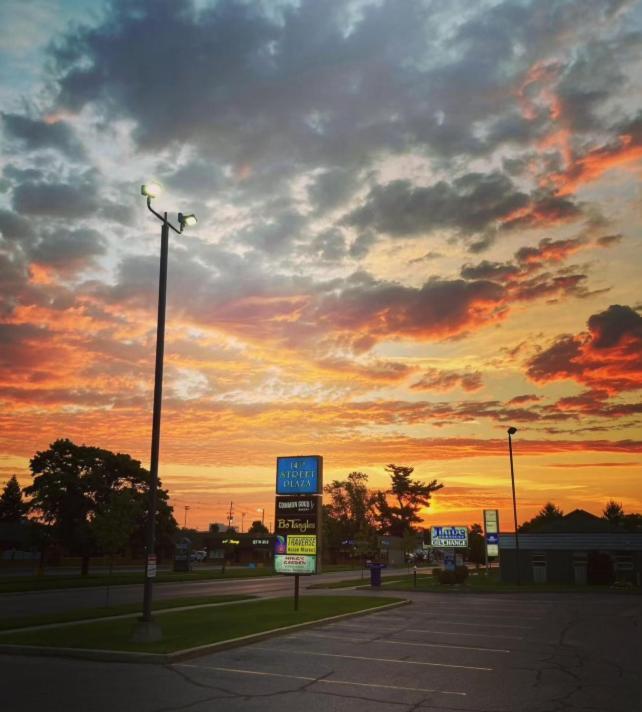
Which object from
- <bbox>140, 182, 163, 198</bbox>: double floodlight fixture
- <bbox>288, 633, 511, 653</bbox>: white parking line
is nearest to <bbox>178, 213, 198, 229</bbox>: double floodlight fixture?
<bbox>140, 182, 163, 198</bbox>: double floodlight fixture

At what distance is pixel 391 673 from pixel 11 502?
5805 inches

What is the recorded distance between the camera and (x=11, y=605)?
88.3ft

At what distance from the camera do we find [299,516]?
82.1 feet

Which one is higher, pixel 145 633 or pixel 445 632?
pixel 145 633

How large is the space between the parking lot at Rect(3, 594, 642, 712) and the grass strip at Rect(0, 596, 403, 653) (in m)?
0.92

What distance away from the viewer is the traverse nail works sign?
2459 centimetres

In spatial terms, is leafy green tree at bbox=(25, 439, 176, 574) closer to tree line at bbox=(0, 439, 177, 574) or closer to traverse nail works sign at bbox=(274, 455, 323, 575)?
tree line at bbox=(0, 439, 177, 574)

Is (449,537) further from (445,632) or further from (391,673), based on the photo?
(391,673)

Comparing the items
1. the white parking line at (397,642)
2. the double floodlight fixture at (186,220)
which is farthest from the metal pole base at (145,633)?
the double floodlight fixture at (186,220)

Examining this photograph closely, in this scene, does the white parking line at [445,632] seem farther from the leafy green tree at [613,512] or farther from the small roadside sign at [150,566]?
the leafy green tree at [613,512]

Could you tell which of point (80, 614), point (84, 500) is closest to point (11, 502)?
point (84, 500)

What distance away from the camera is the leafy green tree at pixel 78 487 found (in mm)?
46875

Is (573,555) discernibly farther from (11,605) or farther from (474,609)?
(11,605)

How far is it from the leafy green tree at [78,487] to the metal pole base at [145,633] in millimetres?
34477
